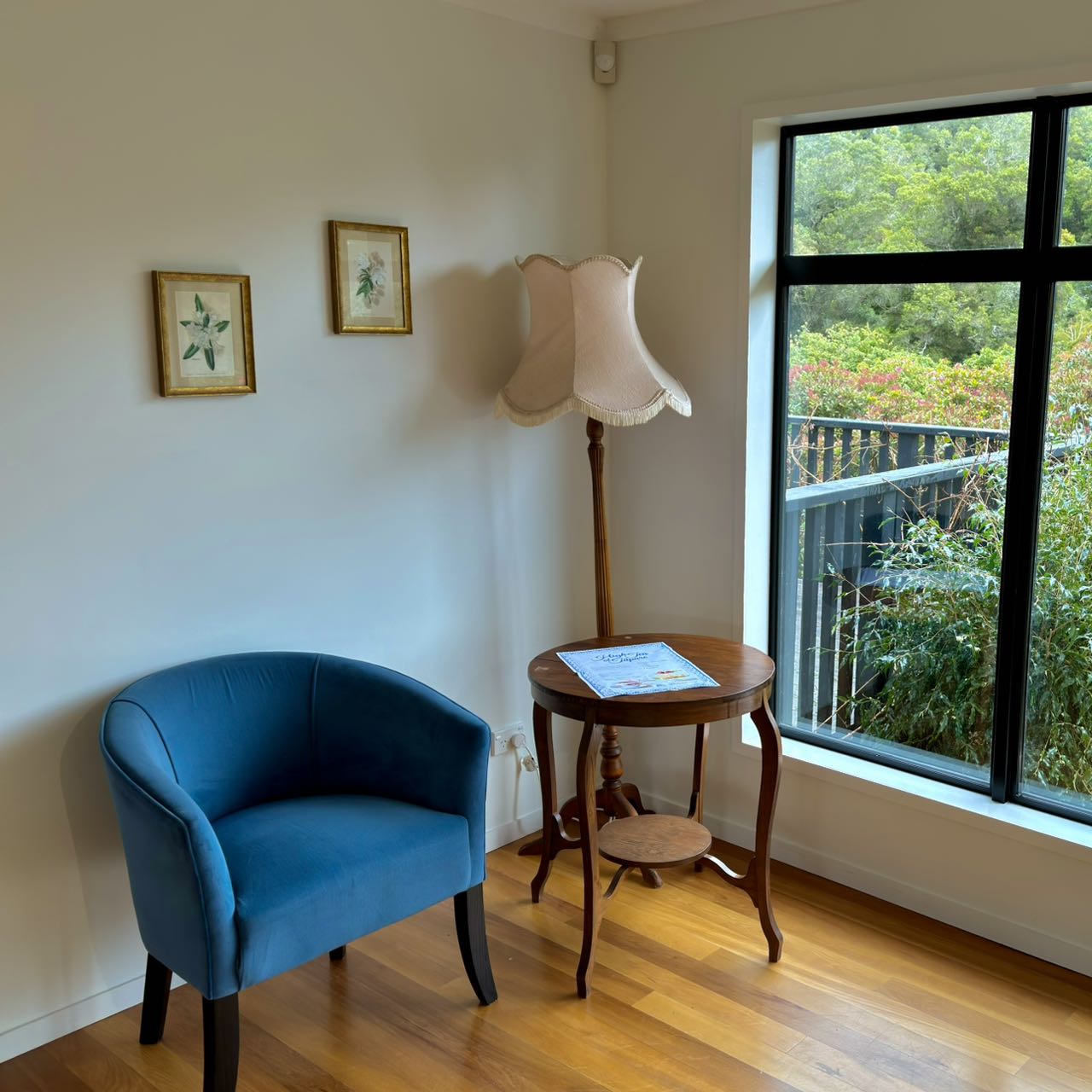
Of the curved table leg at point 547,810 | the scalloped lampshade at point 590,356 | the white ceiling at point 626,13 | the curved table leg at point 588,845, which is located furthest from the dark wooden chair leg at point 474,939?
the white ceiling at point 626,13

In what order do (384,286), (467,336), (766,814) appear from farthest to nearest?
1. (467,336)
2. (384,286)
3. (766,814)

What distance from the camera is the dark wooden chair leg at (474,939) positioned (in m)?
2.57

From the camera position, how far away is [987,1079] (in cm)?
234

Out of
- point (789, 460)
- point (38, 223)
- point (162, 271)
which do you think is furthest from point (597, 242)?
point (38, 223)

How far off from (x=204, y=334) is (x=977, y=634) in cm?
204

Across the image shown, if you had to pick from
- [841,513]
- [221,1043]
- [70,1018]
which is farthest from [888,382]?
[70,1018]

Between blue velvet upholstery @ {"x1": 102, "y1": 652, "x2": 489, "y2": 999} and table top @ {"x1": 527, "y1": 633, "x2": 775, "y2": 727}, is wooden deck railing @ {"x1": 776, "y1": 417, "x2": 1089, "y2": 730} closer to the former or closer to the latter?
table top @ {"x1": 527, "y1": 633, "x2": 775, "y2": 727}

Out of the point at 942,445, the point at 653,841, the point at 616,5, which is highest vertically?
the point at 616,5

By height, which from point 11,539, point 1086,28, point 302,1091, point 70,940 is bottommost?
point 302,1091

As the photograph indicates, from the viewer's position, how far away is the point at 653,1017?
2.57m

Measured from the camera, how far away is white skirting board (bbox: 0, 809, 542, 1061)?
8.10ft

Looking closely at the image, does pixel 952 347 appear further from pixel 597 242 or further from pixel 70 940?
pixel 70 940

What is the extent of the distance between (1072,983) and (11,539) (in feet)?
8.45

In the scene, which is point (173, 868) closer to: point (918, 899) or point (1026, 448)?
point (918, 899)
